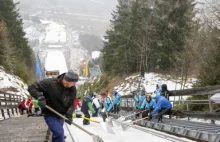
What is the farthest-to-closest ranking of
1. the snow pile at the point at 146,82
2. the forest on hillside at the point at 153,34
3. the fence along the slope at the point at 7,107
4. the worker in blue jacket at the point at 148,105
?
the forest on hillside at the point at 153,34 < the snow pile at the point at 146,82 < the fence along the slope at the point at 7,107 < the worker in blue jacket at the point at 148,105

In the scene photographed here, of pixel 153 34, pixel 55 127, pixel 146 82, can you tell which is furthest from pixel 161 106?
pixel 153 34

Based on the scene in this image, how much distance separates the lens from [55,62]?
128m

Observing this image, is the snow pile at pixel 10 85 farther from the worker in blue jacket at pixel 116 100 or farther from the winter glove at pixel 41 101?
the winter glove at pixel 41 101

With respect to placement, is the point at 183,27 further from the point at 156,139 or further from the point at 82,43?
the point at 82,43

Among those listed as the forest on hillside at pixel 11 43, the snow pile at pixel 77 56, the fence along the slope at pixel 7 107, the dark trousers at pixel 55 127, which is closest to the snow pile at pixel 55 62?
the snow pile at pixel 77 56

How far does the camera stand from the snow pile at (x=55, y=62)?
11817cm

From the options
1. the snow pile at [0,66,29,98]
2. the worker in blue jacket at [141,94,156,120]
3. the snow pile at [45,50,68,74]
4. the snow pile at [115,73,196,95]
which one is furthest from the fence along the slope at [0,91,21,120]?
the snow pile at [45,50,68,74]

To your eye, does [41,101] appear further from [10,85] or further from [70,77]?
[10,85]

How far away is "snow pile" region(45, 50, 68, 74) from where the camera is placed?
4652 inches

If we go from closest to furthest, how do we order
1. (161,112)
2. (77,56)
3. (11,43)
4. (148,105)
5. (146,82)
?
(161,112) → (148,105) → (146,82) → (11,43) → (77,56)

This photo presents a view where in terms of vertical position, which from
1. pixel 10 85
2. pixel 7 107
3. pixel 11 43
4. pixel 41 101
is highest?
pixel 11 43

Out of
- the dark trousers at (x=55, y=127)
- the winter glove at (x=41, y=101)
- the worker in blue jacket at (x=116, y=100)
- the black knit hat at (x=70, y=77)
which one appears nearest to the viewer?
the winter glove at (x=41, y=101)

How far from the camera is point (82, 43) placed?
615ft

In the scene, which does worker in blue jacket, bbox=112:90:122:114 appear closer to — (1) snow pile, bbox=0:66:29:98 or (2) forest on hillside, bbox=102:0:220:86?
(2) forest on hillside, bbox=102:0:220:86
